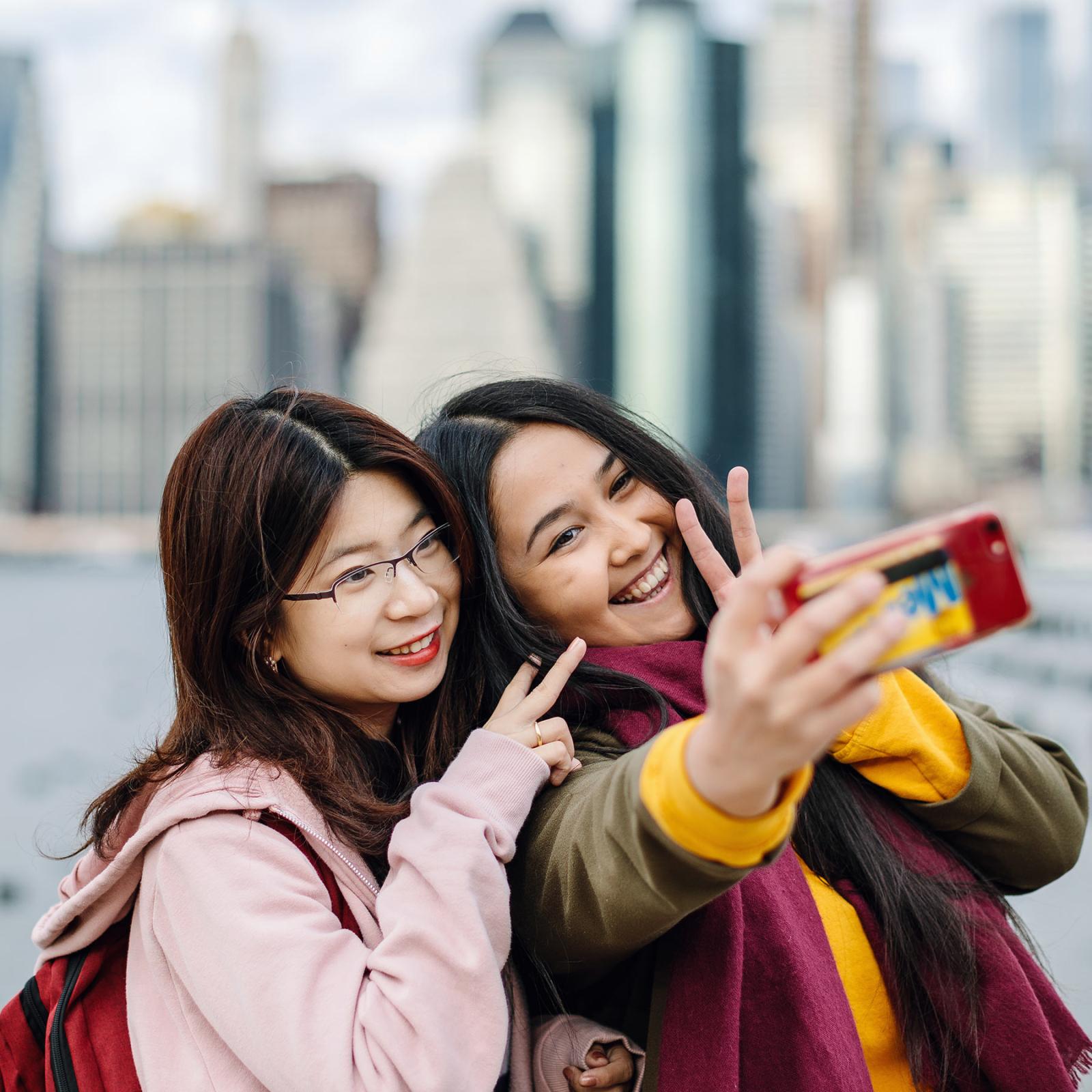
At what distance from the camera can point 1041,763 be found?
195cm

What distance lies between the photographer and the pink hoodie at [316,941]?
4.68 feet

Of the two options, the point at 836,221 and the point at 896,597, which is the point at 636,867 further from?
the point at 836,221

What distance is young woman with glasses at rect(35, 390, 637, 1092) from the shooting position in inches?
57.3

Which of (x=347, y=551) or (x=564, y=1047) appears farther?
(x=347, y=551)

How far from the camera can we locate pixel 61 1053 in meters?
1.65

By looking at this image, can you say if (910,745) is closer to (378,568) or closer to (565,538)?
(565,538)

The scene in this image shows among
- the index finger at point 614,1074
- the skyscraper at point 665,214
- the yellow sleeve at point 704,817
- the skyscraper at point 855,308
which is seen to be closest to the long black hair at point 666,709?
the index finger at point 614,1074

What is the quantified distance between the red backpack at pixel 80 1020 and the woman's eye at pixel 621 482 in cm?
81

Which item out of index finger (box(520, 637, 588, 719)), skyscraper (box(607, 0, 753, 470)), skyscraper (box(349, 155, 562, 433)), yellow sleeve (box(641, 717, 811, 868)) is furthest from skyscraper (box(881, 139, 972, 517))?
yellow sleeve (box(641, 717, 811, 868))

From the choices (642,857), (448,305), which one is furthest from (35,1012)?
(448,305)

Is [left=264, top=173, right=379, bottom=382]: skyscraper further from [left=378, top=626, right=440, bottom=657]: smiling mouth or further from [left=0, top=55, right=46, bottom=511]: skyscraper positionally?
[left=378, top=626, right=440, bottom=657]: smiling mouth

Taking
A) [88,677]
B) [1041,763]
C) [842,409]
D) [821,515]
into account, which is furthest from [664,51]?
[1041,763]

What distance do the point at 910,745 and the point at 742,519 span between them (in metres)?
0.46

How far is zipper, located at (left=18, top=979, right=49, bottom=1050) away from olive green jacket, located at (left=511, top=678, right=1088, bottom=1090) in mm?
756
